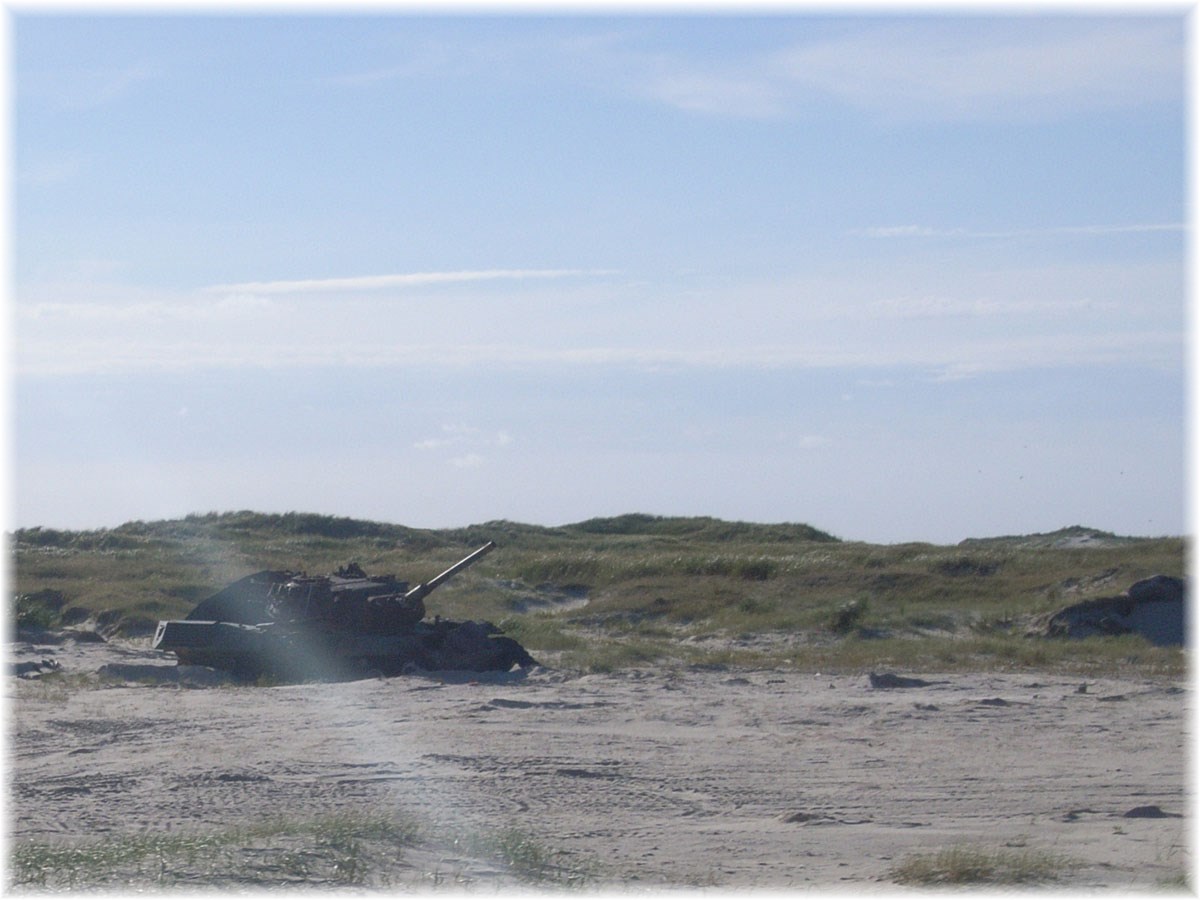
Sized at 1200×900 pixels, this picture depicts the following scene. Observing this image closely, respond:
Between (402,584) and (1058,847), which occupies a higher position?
(402,584)

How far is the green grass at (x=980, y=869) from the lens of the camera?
7477 millimetres

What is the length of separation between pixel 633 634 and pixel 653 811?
16189 millimetres

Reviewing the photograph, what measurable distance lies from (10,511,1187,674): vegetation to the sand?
4.11m

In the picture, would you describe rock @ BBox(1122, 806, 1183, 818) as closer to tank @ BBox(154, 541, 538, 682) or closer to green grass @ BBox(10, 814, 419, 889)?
green grass @ BBox(10, 814, 419, 889)

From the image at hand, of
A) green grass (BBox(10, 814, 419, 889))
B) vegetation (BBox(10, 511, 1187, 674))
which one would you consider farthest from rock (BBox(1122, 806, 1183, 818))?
vegetation (BBox(10, 511, 1187, 674))

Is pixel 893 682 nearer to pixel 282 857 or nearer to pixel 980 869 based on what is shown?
pixel 980 869

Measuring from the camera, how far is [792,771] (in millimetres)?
11094

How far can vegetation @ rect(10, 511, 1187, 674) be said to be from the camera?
20.9 metres

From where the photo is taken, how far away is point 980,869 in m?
7.57

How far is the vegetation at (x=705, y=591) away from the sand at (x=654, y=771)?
13.5 feet

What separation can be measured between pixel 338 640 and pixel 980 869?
1192 centimetres

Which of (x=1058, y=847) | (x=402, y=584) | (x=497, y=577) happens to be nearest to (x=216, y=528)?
(x=497, y=577)

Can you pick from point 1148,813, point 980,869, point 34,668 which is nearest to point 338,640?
point 34,668

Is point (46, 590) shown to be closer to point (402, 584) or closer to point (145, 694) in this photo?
point (402, 584)
